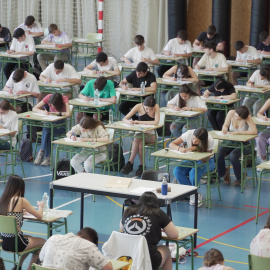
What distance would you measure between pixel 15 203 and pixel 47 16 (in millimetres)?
14689

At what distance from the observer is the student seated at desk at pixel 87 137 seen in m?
11.5

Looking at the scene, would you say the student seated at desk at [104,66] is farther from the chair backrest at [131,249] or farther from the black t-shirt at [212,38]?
the chair backrest at [131,249]

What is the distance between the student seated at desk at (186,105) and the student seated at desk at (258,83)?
2.14 meters

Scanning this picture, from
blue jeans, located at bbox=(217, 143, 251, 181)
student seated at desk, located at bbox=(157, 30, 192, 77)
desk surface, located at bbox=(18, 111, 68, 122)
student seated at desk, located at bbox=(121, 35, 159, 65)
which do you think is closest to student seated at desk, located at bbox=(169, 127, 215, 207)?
blue jeans, located at bbox=(217, 143, 251, 181)

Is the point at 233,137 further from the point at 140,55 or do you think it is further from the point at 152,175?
the point at 140,55

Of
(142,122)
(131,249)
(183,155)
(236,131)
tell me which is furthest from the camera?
(142,122)

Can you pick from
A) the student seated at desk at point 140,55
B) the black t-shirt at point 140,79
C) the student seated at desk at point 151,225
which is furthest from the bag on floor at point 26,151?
the student seated at desk at point 151,225

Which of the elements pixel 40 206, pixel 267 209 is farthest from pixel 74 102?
pixel 40 206

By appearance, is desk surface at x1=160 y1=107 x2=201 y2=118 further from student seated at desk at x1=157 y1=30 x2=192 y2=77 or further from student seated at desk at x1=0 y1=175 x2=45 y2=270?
student seated at desk at x1=0 y1=175 x2=45 y2=270

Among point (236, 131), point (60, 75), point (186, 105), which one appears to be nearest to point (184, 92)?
point (186, 105)

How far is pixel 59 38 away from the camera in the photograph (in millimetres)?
18953

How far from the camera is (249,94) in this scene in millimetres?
15008

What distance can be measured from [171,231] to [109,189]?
4.91ft

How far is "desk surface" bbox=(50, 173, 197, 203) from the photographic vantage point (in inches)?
347
